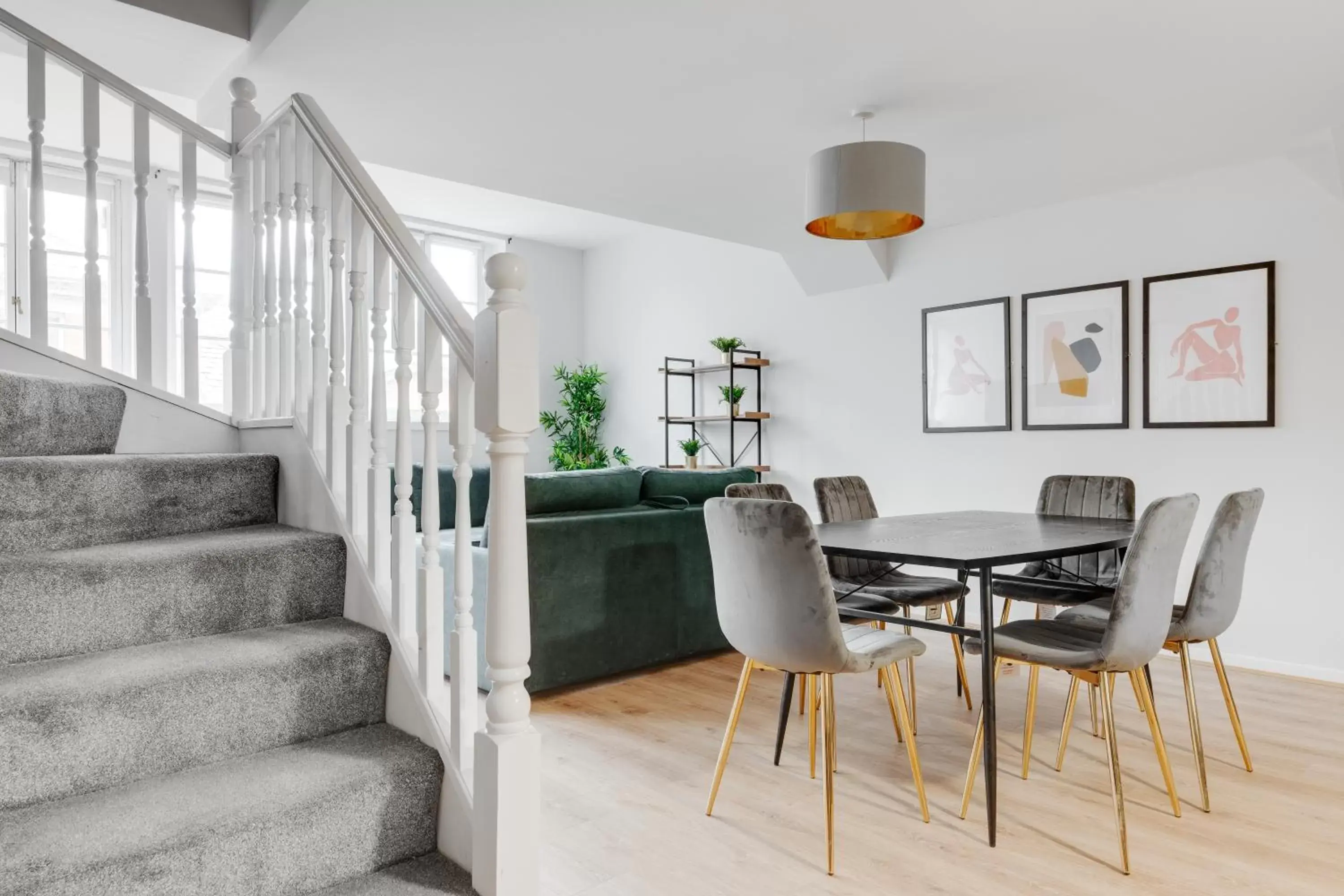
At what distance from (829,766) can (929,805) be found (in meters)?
0.53

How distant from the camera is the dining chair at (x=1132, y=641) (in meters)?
2.00

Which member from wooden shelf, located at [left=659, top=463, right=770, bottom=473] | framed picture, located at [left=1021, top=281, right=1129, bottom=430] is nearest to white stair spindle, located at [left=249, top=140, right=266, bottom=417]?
wooden shelf, located at [left=659, top=463, right=770, bottom=473]

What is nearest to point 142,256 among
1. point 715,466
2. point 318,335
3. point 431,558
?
point 318,335

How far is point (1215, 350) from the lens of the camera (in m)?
3.91

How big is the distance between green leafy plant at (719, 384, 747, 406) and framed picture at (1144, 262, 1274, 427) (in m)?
2.53

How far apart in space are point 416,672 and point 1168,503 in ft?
5.82

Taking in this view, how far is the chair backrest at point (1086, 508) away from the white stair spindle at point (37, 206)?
3339 millimetres

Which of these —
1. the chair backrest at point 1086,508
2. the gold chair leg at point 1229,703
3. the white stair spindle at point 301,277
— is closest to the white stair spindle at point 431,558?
the white stair spindle at point 301,277

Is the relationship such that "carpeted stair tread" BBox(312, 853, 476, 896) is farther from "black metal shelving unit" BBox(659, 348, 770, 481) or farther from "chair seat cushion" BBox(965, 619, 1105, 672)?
"black metal shelving unit" BBox(659, 348, 770, 481)

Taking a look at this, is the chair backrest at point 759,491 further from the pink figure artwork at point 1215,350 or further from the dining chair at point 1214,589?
the pink figure artwork at point 1215,350

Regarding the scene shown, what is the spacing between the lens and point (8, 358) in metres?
2.19

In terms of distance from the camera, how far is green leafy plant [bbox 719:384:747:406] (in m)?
5.79

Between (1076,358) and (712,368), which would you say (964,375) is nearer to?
(1076,358)

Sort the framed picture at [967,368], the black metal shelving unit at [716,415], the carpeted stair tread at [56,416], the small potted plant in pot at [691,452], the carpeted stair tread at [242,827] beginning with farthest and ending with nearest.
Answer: the small potted plant in pot at [691,452] < the black metal shelving unit at [716,415] < the framed picture at [967,368] < the carpeted stair tread at [56,416] < the carpeted stair tread at [242,827]
